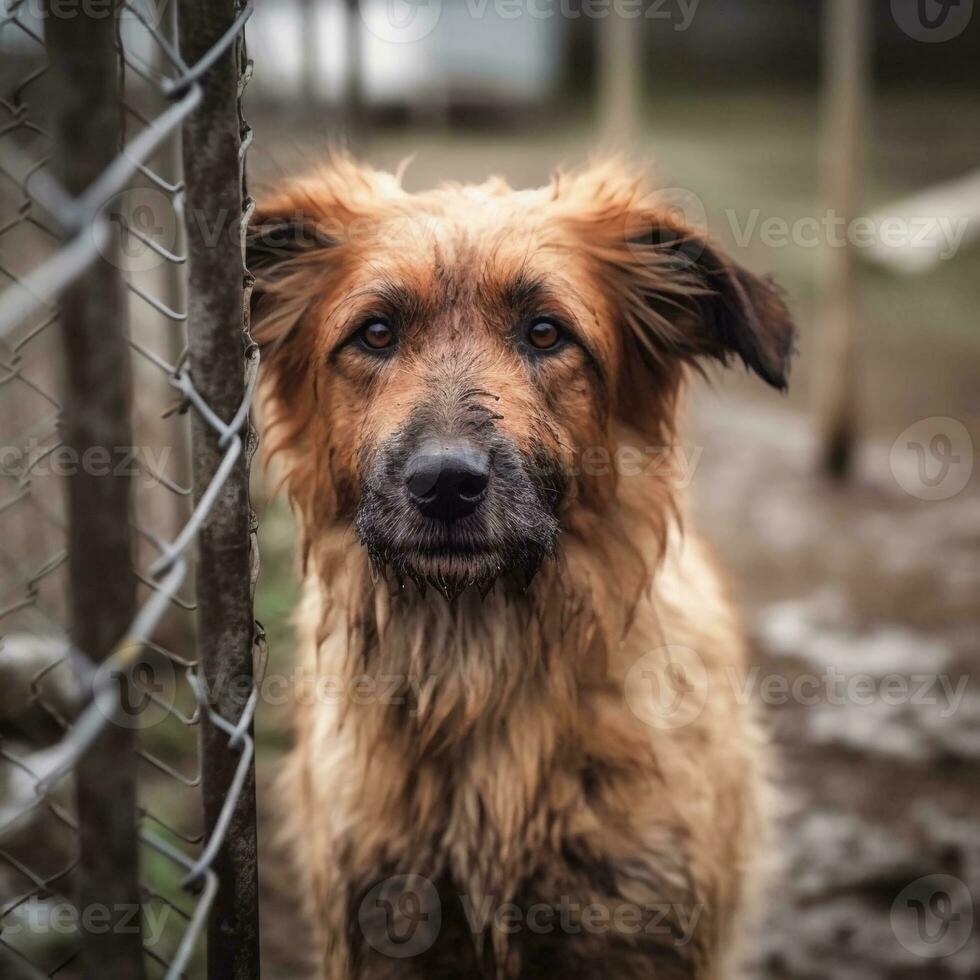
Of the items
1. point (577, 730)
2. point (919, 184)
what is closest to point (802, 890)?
point (577, 730)

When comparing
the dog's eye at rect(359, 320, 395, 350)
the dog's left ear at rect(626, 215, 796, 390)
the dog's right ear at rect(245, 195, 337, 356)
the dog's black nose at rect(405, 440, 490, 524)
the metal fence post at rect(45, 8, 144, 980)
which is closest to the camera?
the metal fence post at rect(45, 8, 144, 980)

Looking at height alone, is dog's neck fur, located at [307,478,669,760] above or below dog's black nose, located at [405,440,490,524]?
below

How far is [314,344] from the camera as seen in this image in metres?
2.72

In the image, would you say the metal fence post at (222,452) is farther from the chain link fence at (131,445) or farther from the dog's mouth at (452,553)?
the dog's mouth at (452,553)

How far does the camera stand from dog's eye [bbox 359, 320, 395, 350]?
252 centimetres

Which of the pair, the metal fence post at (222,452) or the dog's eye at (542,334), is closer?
the metal fence post at (222,452)

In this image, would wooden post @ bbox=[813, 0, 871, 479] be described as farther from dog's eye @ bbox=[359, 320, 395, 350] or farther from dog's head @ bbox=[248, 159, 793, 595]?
dog's eye @ bbox=[359, 320, 395, 350]

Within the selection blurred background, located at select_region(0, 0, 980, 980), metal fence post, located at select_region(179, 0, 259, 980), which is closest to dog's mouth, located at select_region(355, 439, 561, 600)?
blurred background, located at select_region(0, 0, 980, 980)

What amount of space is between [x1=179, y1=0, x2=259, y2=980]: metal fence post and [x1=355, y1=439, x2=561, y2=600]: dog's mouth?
57 cm

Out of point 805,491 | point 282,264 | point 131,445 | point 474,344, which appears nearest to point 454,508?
point 474,344

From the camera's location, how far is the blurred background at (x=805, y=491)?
3.46m

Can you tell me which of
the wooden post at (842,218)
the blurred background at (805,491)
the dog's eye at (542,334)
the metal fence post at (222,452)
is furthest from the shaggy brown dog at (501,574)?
the wooden post at (842,218)

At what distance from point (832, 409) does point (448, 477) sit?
15.4 feet

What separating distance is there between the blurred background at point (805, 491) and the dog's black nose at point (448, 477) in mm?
540
